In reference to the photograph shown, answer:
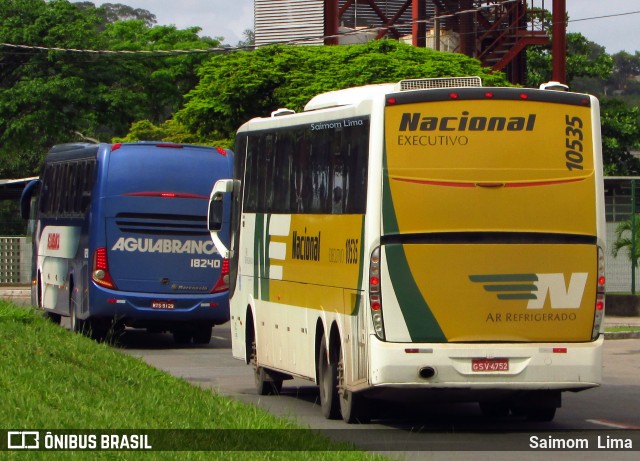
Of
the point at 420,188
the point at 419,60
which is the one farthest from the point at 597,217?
the point at 419,60

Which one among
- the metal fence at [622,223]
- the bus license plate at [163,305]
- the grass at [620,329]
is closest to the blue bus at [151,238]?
the bus license plate at [163,305]

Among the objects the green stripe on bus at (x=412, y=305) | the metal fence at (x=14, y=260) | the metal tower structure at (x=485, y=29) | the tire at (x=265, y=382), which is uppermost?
the metal tower structure at (x=485, y=29)

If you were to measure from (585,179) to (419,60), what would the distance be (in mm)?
34875

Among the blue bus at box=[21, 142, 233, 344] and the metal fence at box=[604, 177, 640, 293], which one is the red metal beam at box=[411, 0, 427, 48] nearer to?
the metal fence at box=[604, 177, 640, 293]

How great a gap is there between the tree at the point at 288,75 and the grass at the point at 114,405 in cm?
3049

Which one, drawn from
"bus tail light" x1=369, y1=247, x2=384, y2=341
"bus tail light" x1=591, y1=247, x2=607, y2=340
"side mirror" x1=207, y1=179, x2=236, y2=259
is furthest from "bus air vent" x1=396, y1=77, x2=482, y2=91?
"side mirror" x1=207, y1=179, x2=236, y2=259

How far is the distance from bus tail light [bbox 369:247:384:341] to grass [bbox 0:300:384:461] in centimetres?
134

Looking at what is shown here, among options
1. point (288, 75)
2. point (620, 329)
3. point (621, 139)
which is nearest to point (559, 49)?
point (288, 75)

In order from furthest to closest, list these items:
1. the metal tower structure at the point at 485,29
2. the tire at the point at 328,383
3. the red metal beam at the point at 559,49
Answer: the metal tower structure at the point at 485,29 < the red metal beam at the point at 559,49 < the tire at the point at 328,383

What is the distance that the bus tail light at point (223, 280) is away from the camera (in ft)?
82.2

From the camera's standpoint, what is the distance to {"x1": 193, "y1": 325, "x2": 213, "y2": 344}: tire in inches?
1041

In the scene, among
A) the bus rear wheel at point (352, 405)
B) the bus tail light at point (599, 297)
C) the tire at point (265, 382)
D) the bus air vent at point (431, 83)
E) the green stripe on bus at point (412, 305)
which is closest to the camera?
the green stripe on bus at point (412, 305)

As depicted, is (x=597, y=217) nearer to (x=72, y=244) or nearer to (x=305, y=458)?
(x=305, y=458)

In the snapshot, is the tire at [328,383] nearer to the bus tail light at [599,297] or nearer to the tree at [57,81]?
the bus tail light at [599,297]
